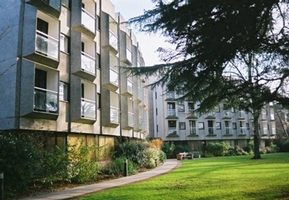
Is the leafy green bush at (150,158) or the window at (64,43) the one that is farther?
the leafy green bush at (150,158)

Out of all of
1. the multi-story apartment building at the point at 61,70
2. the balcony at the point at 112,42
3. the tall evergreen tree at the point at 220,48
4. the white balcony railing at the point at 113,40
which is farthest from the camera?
the white balcony railing at the point at 113,40

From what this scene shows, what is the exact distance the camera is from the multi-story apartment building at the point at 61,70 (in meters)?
14.6

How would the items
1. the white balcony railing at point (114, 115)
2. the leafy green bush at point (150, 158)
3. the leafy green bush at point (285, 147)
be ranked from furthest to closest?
the leafy green bush at point (285, 147) → the leafy green bush at point (150, 158) → the white balcony railing at point (114, 115)

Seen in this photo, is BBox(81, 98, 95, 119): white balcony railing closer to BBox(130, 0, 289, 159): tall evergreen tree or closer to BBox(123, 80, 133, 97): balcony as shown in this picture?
BBox(123, 80, 133, 97): balcony

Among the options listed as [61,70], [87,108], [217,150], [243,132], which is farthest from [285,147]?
[61,70]

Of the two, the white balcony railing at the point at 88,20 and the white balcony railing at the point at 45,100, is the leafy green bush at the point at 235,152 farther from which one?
the white balcony railing at the point at 45,100

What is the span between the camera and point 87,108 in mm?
19141

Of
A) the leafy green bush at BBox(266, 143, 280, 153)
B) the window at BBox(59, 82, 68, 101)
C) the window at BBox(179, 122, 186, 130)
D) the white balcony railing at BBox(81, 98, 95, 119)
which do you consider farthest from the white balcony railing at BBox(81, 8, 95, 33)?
the leafy green bush at BBox(266, 143, 280, 153)

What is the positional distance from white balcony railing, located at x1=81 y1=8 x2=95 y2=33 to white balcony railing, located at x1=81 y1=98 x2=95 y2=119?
525 cm

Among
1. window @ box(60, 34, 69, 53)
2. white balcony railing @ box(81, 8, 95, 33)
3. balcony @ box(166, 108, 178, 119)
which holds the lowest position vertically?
balcony @ box(166, 108, 178, 119)

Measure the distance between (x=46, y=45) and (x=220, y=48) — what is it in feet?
35.4

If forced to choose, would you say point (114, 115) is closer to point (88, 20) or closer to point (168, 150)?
Result: point (88, 20)

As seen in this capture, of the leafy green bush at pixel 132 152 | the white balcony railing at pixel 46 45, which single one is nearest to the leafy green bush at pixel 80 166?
the white balcony railing at pixel 46 45

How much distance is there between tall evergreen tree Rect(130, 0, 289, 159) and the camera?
25.7 feet
